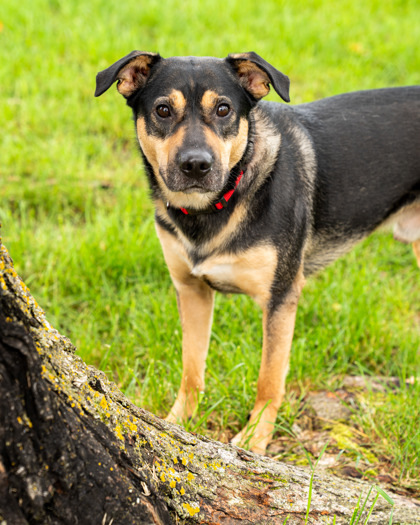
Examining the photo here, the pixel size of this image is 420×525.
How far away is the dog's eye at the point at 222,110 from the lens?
2744 mm

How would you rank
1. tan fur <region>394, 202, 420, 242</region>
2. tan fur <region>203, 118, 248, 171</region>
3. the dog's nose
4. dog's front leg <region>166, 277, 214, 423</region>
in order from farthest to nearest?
tan fur <region>394, 202, 420, 242</region> < dog's front leg <region>166, 277, 214, 423</region> < tan fur <region>203, 118, 248, 171</region> < the dog's nose

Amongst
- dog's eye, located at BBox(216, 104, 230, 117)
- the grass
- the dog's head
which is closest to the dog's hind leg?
the grass

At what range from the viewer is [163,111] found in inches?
109

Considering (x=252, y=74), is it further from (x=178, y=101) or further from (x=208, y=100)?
(x=178, y=101)

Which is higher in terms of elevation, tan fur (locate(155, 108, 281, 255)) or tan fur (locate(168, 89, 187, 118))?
tan fur (locate(168, 89, 187, 118))

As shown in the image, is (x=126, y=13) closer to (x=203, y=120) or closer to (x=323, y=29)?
(x=323, y=29)

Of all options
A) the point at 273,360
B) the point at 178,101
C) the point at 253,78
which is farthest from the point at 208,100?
the point at 273,360

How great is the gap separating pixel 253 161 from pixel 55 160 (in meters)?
2.71

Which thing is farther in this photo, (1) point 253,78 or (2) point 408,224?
(2) point 408,224

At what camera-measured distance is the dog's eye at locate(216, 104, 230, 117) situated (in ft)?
9.00

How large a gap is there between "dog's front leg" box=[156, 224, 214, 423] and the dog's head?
33 centimetres

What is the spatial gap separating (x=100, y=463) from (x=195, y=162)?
1.42 meters

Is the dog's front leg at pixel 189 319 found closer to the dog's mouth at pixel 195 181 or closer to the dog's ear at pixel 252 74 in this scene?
the dog's mouth at pixel 195 181

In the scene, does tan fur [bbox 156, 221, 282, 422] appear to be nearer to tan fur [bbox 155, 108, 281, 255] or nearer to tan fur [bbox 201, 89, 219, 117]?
tan fur [bbox 155, 108, 281, 255]
